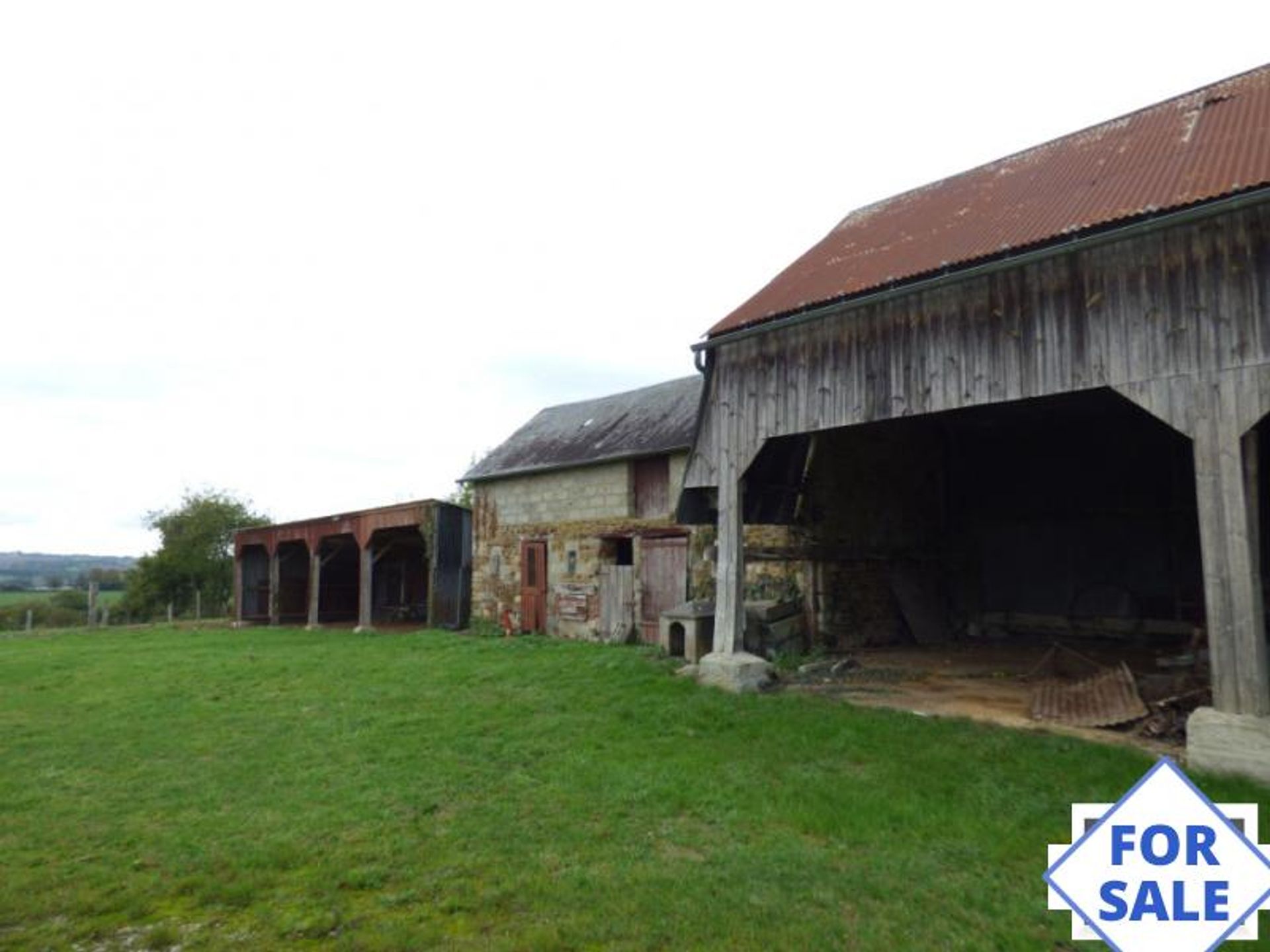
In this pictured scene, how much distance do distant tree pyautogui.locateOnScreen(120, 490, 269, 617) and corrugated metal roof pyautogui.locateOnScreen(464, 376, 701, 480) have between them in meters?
22.3

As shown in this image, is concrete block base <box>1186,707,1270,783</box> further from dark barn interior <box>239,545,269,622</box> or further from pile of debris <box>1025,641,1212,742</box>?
dark barn interior <box>239,545,269,622</box>

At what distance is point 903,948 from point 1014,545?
12.9 metres

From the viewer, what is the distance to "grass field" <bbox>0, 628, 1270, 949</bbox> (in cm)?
382

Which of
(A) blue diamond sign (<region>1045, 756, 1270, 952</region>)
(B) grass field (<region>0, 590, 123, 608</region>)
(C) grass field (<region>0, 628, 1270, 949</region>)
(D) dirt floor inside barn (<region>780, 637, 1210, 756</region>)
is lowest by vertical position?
(B) grass field (<region>0, 590, 123, 608</region>)

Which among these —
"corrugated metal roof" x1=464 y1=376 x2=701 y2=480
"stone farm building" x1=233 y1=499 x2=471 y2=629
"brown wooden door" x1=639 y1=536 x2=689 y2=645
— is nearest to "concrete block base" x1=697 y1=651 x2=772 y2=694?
"brown wooden door" x1=639 y1=536 x2=689 y2=645

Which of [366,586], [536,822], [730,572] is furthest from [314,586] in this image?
[536,822]

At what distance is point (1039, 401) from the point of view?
42.6 feet

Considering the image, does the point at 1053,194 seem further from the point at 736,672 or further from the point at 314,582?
the point at 314,582

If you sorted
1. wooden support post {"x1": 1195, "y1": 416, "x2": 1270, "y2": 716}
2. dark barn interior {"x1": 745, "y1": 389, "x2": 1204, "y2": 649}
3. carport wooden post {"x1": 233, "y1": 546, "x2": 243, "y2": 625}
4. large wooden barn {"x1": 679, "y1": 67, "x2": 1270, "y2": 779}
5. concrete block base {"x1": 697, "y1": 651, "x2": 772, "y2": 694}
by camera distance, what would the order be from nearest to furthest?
wooden support post {"x1": 1195, "y1": 416, "x2": 1270, "y2": 716} < large wooden barn {"x1": 679, "y1": 67, "x2": 1270, "y2": 779} < concrete block base {"x1": 697, "y1": 651, "x2": 772, "y2": 694} < dark barn interior {"x1": 745, "y1": 389, "x2": 1204, "y2": 649} < carport wooden post {"x1": 233, "y1": 546, "x2": 243, "y2": 625}

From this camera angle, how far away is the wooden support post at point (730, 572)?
10125 millimetres

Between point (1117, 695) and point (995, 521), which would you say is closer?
point (1117, 695)

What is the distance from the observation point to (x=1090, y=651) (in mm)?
12133

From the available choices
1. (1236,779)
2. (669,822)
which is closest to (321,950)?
(669,822)

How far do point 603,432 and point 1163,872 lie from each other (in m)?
16.5
